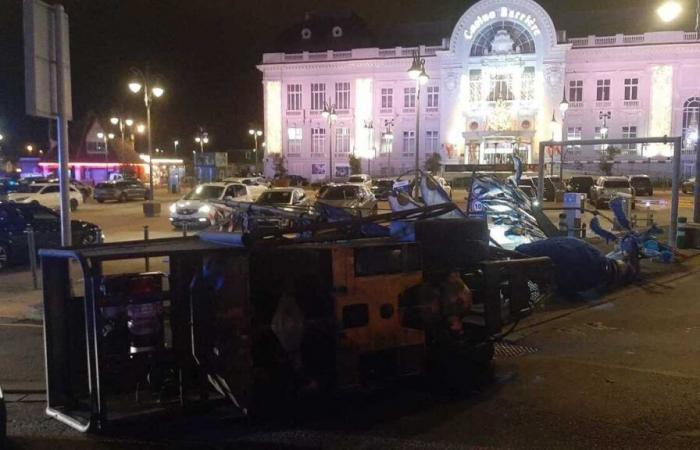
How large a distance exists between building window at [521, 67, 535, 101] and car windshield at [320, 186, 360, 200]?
43005mm

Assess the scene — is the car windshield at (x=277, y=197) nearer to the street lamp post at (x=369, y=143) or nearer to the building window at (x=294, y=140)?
the street lamp post at (x=369, y=143)

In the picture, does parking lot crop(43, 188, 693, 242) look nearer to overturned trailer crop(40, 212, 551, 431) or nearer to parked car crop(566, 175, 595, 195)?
parked car crop(566, 175, 595, 195)

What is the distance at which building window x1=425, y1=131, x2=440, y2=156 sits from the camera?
2802 inches

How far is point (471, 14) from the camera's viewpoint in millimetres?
64750

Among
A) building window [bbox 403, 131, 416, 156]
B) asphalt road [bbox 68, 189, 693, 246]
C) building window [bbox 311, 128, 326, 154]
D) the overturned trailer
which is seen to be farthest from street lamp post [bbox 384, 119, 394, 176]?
the overturned trailer

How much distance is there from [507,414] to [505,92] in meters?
63.2

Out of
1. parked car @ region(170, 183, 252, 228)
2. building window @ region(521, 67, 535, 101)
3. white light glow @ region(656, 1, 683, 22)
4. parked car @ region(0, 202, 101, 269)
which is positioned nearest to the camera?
white light glow @ region(656, 1, 683, 22)

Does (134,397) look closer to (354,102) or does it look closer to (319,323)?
(319,323)

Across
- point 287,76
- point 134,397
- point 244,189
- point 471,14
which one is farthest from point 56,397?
point 287,76

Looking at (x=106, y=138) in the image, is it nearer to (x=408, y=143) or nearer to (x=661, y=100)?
(x=408, y=143)

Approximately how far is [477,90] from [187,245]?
210 ft

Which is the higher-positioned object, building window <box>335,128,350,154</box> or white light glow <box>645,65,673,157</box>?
white light glow <box>645,65,673,157</box>

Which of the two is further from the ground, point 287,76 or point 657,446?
point 287,76

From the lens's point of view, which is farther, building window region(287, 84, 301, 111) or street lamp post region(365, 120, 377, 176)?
building window region(287, 84, 301, 111)
